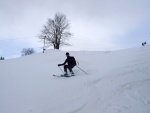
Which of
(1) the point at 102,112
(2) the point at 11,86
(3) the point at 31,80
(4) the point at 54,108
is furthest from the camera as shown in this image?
(3) the point at 31,80

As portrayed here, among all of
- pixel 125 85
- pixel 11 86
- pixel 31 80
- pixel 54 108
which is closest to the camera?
pixel 54 108

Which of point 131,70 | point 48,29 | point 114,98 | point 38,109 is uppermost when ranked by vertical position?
point 48,29

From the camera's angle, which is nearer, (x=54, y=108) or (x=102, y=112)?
(x=102, y=112)

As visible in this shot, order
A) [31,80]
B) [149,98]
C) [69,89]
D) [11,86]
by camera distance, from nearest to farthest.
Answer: [149,98]
[69,89]
[11,86]
[31,80]

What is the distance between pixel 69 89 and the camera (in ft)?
28.4

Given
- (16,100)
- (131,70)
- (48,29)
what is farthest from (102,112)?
(48,29)

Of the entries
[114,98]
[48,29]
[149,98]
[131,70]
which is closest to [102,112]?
[114,98]

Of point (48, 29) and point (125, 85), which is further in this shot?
point (48, 29)

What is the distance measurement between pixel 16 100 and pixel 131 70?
7.30 metres

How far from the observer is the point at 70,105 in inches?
271

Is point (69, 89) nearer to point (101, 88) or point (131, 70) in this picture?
point (101, 88)

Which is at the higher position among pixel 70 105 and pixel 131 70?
pixel 131 70

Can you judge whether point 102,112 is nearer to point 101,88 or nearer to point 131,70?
point 101,88

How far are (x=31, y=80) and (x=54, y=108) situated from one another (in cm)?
489
